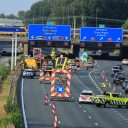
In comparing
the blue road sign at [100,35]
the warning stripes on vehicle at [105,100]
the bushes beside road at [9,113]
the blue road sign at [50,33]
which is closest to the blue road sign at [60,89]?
the warning stripes on vehicle at [105,100]

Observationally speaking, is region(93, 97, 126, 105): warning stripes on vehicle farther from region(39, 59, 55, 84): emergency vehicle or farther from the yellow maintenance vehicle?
the yellow maintenance vehicle

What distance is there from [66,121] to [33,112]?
6125 mm

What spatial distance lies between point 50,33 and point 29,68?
1485cm

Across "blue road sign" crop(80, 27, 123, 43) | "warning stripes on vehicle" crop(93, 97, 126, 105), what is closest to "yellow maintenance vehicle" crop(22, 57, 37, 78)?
"blue road sign" crop(80, 27, 123, 43)

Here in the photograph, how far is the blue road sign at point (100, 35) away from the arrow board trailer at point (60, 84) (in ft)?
166

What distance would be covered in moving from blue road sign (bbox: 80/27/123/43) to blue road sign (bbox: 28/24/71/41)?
2.53 metres

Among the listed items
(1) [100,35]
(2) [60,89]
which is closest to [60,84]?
(2) [60,89]

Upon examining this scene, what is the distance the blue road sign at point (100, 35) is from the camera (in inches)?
Result: 4297

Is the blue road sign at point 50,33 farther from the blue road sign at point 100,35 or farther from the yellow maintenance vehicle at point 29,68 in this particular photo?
the yellow maintenance vehicle at point 29,68

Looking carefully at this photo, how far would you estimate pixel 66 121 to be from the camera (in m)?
42.7

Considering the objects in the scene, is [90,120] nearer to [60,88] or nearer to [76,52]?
[60,88]

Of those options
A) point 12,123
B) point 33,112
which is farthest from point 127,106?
point 12,123

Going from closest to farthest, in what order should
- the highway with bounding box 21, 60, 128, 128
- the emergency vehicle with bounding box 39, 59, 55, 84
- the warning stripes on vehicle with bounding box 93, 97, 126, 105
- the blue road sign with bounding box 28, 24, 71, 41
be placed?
the highway with bounding box 21, 60, 128, 128
the warning stripes on vehicle with bounding box 93, 97, 126, 105
the emergency vehicle with bounding box 39, 59, 55, 84
the blue road sign with bounding box 28, 24, 71, 41

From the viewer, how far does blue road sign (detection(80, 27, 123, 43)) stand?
109 m
